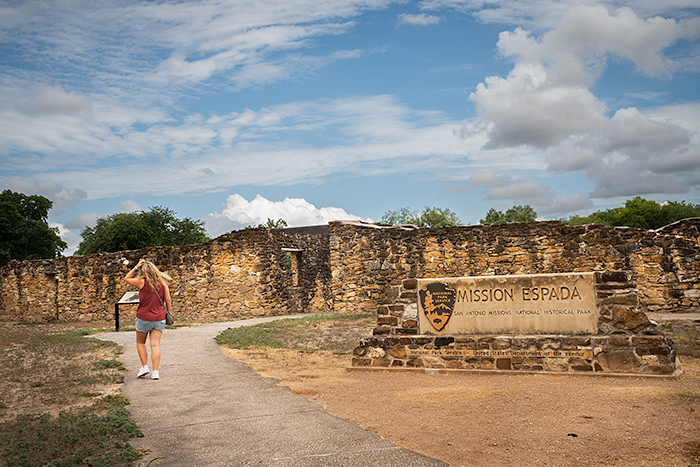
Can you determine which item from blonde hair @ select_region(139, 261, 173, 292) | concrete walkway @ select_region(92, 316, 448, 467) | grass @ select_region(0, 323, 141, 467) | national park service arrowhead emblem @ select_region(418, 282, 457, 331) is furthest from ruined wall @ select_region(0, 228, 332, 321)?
national park service arrowhead emblem @ select_region(418, 282, 457, 331)

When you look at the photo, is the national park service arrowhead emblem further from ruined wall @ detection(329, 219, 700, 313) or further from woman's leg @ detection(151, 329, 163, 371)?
ruined wall @ detection(329, 219, 700, 313)

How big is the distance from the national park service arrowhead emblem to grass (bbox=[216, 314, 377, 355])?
2.22m

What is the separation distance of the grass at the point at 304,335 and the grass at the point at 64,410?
8.64 feet

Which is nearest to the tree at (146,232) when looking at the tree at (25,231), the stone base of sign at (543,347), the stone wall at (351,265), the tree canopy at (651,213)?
the tree at (25,231)

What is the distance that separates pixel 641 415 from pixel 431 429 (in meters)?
2.03

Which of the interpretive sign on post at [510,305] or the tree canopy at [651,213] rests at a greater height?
the tree canopy at [651,213]

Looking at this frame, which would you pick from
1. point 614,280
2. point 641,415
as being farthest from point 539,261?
point 641,415

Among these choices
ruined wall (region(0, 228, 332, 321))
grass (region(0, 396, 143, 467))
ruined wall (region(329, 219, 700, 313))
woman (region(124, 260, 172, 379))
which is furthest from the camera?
ruined wall (region(0, 228, 332, 321))

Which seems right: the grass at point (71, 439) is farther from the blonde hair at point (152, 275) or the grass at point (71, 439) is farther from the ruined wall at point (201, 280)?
the ruined wall at point (201, 280)

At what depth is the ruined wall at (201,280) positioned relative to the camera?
17.6 metres

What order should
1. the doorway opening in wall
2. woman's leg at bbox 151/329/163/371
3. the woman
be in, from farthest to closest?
the doorway opening in wall < the woman < woman's leg at bbox 151/329/163/371

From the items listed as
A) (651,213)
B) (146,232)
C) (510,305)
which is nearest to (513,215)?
(651,213)

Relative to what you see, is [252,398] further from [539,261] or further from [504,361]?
[539,261]

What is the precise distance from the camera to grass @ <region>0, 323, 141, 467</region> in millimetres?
3750
